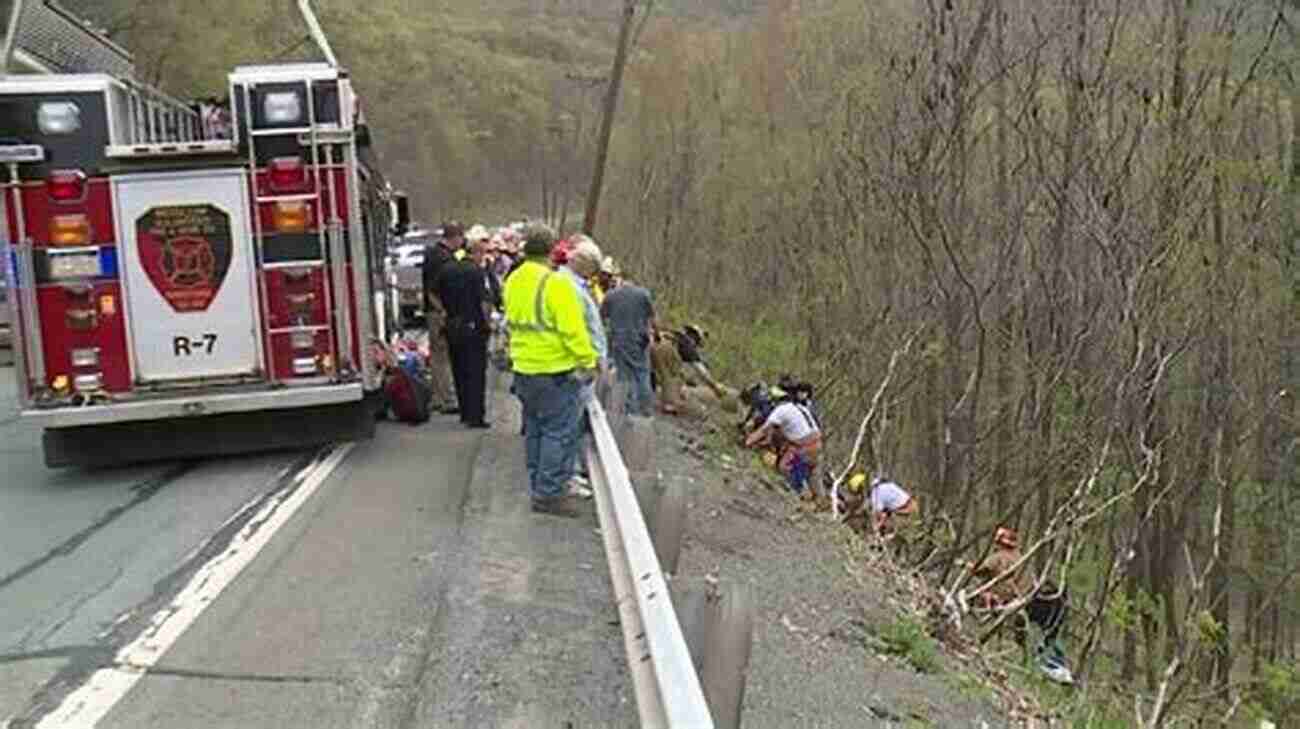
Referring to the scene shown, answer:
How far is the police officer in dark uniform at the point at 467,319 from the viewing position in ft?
41.4

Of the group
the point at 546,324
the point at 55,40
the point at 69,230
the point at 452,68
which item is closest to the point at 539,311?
the point at 546,324

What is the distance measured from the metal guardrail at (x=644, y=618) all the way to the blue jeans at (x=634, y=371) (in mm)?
6552

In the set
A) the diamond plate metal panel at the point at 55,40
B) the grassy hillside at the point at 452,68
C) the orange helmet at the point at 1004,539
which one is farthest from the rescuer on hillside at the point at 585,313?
the grassy hillside at the point at 452,68

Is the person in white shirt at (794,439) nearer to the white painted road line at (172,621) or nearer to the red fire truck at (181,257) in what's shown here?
the red fire truck at (181,257)

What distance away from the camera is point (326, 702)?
5762mm

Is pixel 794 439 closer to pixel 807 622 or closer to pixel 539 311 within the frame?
pixel 807 622

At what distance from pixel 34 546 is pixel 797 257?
78.2 feet

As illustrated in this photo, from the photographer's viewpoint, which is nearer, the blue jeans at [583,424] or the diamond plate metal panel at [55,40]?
the blue jeans at [583,424]

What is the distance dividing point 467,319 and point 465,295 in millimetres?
204

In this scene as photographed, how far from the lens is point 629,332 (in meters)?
15.0

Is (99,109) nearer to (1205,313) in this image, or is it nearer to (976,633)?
(976,633)

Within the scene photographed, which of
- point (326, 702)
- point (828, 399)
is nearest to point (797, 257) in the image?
point (828, 399)

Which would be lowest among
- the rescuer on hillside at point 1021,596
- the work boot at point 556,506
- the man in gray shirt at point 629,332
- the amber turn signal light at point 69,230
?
the rescuer on hillside at point 1021,596

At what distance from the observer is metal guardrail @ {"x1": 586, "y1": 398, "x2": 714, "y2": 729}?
419cm
